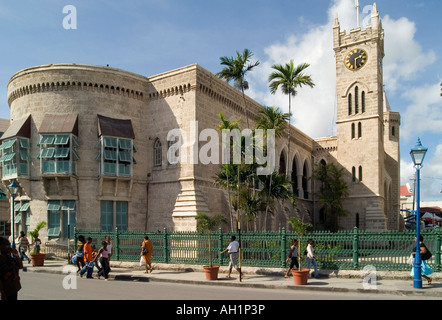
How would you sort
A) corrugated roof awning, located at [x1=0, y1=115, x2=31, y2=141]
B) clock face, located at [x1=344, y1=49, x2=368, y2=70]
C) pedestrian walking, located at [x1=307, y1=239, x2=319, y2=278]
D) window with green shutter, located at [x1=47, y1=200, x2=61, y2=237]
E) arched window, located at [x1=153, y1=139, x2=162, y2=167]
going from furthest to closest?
clock face, located at [x1=344, y1=49, x2=368, y2=70]
arched window, located at [x1=153, y1=139, x2=162, y2=167]
corrugated roof awning, located at [x1=0, y1=115, x2=31, y2=141]
window with green shutter, located at [x1=47, y1=200, x2=61, y2=237]
pedestrian walking, located at [x1=307, y1=239, x2=319, y2=278]

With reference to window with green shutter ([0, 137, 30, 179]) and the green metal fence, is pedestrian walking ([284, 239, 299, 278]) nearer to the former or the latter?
the green metal fence

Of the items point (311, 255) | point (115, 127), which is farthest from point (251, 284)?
point (115, 127)

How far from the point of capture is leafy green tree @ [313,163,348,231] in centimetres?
3362

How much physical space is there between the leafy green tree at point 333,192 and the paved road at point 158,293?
2306 centimetres

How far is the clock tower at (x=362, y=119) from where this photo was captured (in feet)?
113

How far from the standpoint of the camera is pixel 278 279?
13.3 meters

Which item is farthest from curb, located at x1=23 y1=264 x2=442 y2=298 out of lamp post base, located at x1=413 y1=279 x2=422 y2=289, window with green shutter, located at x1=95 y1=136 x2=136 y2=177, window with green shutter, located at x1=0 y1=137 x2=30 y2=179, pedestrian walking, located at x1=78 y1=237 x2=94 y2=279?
window with green shutter, located at x1=0 y1=137 x2=30 y2=179

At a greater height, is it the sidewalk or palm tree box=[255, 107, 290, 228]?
palm tree box=[255, 107, 290, 228]

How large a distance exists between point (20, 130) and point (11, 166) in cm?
215

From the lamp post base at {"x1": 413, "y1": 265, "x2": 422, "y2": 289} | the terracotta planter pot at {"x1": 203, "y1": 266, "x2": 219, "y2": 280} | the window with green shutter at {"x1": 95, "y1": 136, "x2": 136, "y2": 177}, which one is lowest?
the terracotta planter pot at {"x1": 203, "y1": 266, "x2": 219, "y2": 280}

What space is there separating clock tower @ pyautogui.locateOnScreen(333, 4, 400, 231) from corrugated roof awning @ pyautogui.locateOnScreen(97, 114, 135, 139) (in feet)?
72.9

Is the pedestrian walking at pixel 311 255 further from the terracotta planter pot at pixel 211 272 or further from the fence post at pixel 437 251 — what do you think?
the fence post at pixel 437 251

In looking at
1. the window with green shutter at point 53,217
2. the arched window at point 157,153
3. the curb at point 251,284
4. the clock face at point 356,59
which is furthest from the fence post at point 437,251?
the clock face at point 356,59

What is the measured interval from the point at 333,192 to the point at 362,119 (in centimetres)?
746
